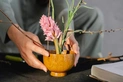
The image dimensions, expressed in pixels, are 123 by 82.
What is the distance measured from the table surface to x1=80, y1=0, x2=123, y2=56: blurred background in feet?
1.27

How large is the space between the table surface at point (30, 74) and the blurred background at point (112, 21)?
388mm

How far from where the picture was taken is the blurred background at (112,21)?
3.63ft

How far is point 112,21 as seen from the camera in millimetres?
1111

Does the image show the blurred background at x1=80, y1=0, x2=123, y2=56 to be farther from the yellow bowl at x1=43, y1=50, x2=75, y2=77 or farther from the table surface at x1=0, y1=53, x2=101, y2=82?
the yellow bowl at x1=43, y1=50, x2=75, y2=77

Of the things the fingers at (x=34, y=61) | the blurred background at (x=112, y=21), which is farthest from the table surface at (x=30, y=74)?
the blurred background at (x=112, y=21)

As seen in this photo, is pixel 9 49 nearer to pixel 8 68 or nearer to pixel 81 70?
pixel 8 68

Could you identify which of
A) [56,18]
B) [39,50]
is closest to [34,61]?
[39,50]

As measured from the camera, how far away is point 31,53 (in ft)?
2.07

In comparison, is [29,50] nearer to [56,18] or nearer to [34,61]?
[34,61]

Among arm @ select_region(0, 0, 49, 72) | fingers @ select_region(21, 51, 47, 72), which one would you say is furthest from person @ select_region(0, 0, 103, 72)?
fingers @ select_region(21, 51, 47, 72)

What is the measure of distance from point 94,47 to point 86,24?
14 centimetres

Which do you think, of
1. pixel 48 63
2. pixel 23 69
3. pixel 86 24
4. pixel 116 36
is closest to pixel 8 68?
pixel 23 69

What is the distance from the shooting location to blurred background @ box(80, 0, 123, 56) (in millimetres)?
1107

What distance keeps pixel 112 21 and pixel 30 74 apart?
2.04 feet
